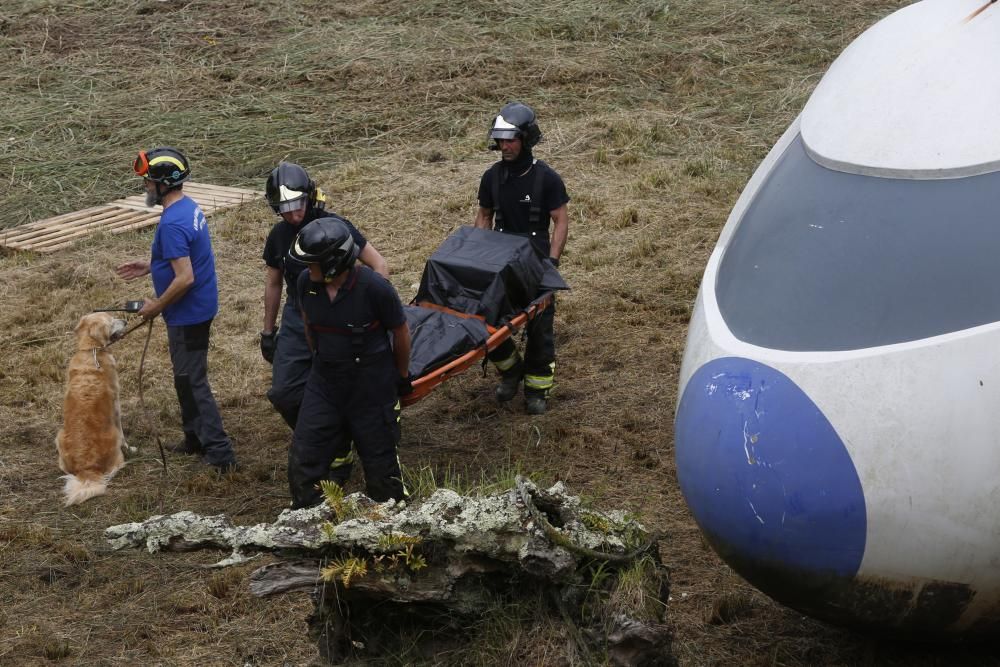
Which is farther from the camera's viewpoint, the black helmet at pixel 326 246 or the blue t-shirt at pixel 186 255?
the blue t-shirt at pixel 186 255

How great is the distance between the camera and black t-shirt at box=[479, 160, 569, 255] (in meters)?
8.12

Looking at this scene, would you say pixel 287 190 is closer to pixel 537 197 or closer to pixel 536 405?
pixel 537 197

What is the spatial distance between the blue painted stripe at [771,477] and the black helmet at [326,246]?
7.08ft

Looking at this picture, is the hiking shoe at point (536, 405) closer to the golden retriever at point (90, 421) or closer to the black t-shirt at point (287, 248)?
the black t-shirt at point (287, 248)

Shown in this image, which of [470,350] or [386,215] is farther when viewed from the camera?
[386,215]

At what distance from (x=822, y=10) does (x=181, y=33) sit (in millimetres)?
8805

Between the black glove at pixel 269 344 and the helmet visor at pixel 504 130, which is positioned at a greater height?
the helmet visor at pixel 504 130

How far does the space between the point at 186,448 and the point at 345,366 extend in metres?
2.26

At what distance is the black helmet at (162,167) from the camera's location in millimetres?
7336

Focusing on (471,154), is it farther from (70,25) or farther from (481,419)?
(70,25)

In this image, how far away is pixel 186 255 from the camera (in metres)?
7.41

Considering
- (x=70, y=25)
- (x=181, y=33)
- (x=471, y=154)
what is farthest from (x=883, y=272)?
(x=70, y=25)

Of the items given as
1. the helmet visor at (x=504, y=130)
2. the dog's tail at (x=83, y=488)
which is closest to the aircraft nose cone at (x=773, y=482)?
the helmet visor at (x=504, y=130)

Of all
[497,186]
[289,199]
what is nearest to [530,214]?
[497,186]
